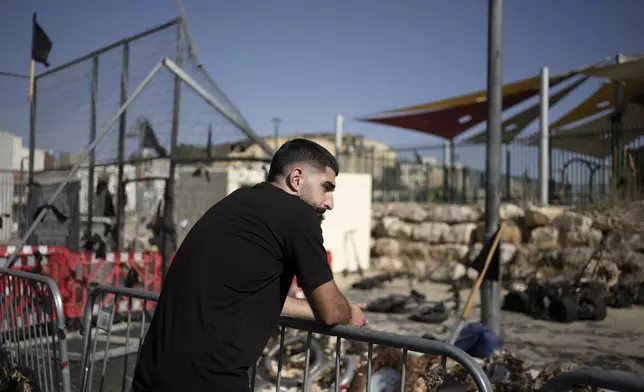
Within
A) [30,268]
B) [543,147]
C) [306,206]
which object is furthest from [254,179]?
[306,206]

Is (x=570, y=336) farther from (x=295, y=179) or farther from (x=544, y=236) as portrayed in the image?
(x=295, y=179)

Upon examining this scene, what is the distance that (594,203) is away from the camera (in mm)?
12336

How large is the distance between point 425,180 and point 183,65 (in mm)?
10493

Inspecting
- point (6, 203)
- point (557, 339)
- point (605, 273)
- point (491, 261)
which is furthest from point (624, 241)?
point (6, 203)

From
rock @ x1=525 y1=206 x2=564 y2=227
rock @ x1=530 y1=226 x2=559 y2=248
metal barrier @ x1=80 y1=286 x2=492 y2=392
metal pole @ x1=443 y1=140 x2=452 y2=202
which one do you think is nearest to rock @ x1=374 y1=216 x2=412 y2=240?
metal pole @ x1=443 y1=140 x2=452 y2=202

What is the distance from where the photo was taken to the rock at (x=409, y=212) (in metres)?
14.3

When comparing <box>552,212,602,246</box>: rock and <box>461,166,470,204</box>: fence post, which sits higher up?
<box>461,166,470,204</box>: fence post

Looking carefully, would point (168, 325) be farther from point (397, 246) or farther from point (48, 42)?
point (397, 246)

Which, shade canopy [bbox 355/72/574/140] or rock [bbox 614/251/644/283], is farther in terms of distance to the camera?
shade canopy [bbox 355/72/574/140]

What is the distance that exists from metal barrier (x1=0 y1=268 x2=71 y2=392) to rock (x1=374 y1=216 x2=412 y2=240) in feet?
35.8

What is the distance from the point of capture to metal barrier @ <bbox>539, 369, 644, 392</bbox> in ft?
4.69

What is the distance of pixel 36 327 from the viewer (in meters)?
3.80

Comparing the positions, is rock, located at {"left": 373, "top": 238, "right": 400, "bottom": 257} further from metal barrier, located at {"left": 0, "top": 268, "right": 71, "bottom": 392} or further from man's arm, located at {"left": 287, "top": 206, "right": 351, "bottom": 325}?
man's arm, located at {"left": 287, "top": 206, "right": 351, "bottom": 325}

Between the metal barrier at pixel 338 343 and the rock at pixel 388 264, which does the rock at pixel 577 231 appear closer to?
the rock at pixel 388 264
